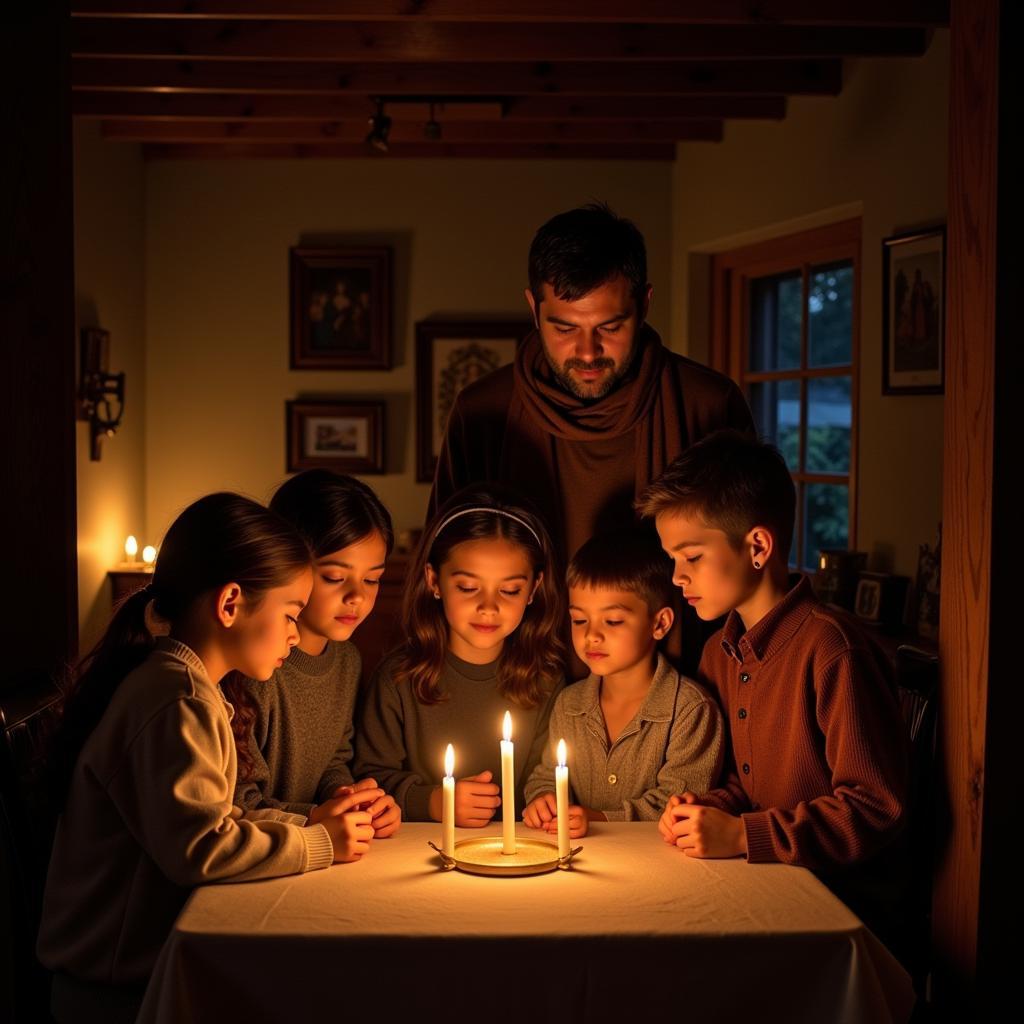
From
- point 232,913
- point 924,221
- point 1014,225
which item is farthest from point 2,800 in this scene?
point 924,221

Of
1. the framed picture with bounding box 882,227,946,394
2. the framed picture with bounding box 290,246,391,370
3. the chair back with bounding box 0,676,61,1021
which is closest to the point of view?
the chair back with bounding box 0,676,61,1021

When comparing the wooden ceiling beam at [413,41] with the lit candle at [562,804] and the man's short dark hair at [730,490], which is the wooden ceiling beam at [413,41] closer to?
the man's short dark hair at [730,490]

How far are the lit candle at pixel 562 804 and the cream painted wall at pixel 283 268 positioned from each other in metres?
4.40

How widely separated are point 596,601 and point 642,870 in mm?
562

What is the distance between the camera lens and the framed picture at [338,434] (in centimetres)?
605

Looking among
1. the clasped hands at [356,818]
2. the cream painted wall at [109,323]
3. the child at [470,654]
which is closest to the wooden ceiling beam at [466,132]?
the cream painted wall at [109,323]

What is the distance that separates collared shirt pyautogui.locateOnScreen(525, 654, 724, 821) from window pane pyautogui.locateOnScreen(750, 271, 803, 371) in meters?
3.22

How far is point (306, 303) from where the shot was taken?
6062 mm

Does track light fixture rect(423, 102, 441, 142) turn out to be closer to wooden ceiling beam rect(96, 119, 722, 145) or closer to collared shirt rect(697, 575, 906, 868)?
wooden ceiling beam rect(96, 119, 722, 145)

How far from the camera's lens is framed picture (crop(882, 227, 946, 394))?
3.82 metres

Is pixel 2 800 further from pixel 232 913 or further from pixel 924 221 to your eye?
pixel 924 221

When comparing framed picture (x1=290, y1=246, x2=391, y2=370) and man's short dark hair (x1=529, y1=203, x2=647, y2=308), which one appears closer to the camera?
man's short dark hair (x1=529, y1=203, x2=647, y2=308)

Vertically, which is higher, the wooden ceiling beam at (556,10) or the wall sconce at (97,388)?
the wooden ceiling beam at (556,10)

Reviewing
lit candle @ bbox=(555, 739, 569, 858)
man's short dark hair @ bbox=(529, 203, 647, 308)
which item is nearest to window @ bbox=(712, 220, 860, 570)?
man's short dark hair @ bbox=(529, 203, 647, 308)
